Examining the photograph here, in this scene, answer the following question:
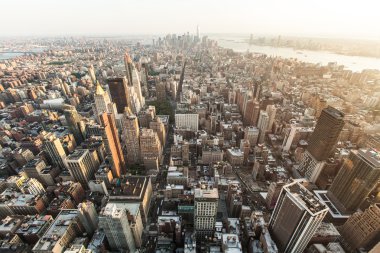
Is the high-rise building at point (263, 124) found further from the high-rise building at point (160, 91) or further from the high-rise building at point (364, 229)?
the high-rise building at point (160, 91)

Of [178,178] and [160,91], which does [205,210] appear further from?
[160,91]

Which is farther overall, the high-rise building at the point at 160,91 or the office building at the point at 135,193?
the high-rise building at the point at 160,91

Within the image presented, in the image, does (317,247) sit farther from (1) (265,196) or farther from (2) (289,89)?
(2) (289,89)

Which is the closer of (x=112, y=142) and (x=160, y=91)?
(x=112, y=142)

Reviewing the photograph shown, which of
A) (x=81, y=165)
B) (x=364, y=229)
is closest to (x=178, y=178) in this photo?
(x=81, y=165)

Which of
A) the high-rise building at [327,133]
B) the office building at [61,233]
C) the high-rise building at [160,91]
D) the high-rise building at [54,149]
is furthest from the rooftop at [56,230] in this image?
the high-rise building at [160,91]

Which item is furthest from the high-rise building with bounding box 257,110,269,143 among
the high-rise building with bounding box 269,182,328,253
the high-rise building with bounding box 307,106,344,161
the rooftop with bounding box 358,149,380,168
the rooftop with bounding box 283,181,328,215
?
the rooftop with bounding box 283,181,328,215
